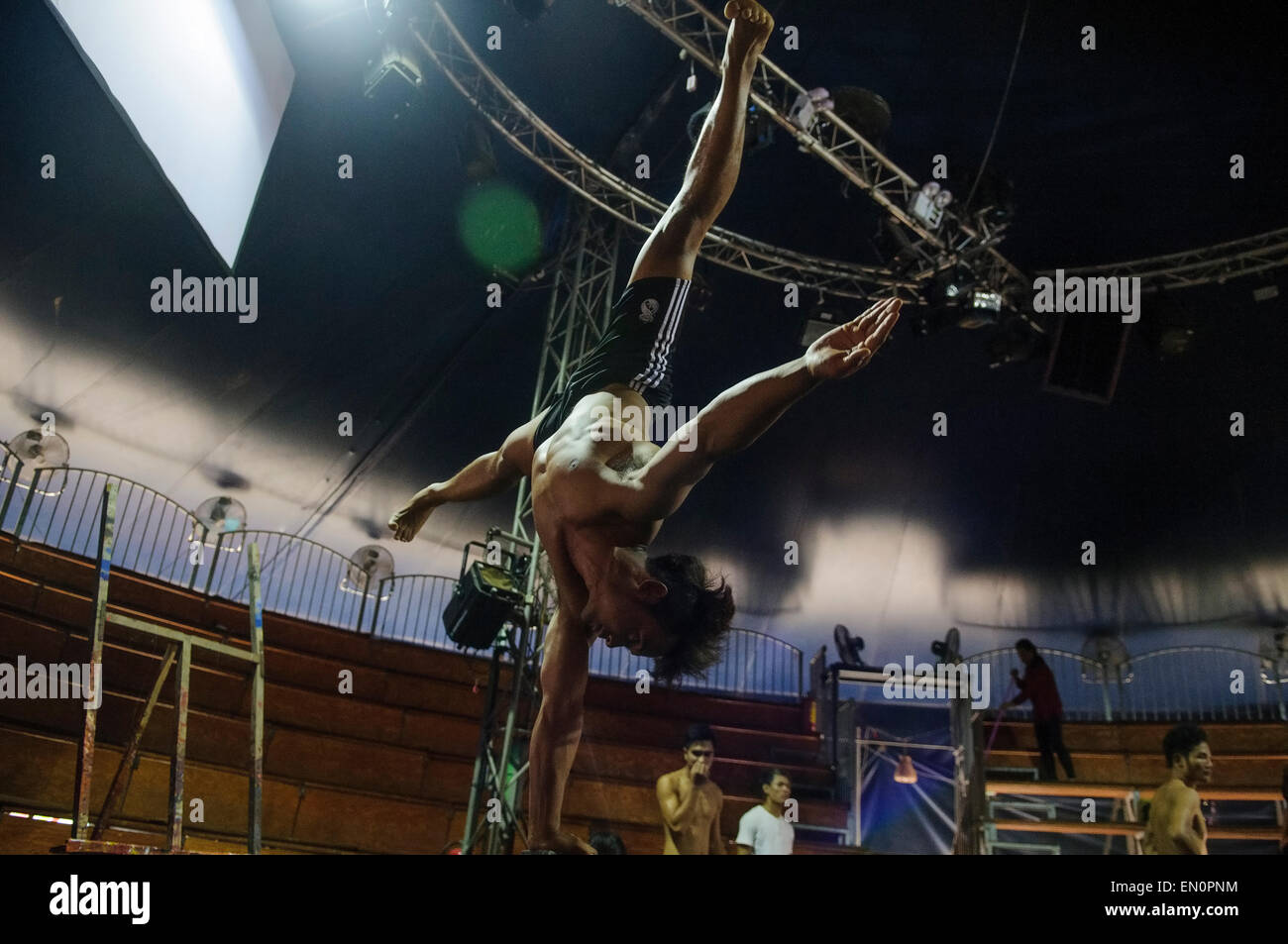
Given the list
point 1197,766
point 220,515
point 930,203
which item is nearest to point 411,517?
point 1197,766

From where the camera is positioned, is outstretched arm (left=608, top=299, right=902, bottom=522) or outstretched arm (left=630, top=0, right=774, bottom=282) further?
outstretched arm (left=630, top=0, right=774, bottom=282)

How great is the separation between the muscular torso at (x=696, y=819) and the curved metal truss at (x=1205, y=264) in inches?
200

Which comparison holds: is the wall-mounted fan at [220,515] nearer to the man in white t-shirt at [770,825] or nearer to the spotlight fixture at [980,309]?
the man in white t-shirt at [770,825]

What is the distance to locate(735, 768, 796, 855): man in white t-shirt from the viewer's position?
4.34 metres

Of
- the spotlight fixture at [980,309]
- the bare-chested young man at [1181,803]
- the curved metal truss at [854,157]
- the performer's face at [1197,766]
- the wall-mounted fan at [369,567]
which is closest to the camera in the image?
the bare-chested young man at [1181,803]

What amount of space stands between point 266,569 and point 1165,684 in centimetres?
826

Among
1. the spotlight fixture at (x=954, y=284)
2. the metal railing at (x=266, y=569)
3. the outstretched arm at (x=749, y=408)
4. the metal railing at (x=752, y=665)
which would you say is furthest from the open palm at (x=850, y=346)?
the metal railing at (x=752, y=665)

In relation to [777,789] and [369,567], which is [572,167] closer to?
[369,567]

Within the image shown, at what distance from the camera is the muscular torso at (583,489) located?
2.04 m

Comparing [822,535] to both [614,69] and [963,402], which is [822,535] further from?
[614,69]

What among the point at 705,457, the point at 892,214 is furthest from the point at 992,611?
the point at 705,457

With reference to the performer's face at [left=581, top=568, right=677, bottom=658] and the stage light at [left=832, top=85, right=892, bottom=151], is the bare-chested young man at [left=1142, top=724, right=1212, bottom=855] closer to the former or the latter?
the performer's face at [left=581, top=568, right=677, bottom=658]

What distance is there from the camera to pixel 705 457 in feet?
5.95

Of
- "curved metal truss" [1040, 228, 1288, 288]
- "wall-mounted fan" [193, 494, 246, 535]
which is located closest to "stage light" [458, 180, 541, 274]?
"wall-mounted fan" [193, 494, 246, 535]
